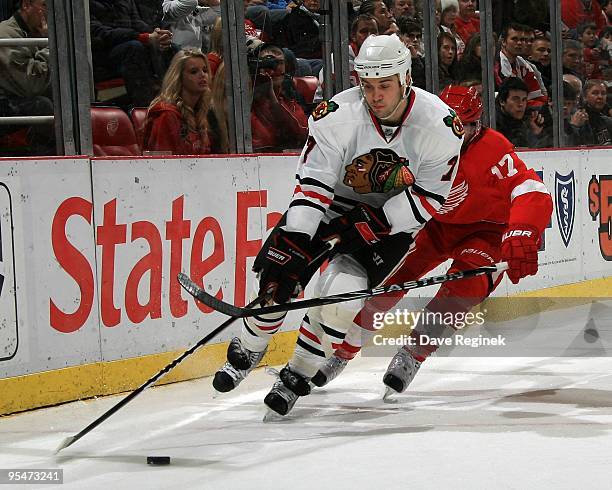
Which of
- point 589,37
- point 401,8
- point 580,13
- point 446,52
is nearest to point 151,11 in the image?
point 401,8

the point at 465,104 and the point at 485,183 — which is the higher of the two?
the point at 465,104

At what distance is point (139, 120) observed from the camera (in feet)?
17.7

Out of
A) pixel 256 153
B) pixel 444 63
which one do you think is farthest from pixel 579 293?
pixel 256 153

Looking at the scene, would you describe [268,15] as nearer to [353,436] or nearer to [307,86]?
[307,86]

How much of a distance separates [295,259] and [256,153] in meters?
1.82

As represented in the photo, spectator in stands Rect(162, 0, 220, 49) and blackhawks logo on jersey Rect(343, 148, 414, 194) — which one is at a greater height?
spectator in stands Rect(162, 0, 220, 49)

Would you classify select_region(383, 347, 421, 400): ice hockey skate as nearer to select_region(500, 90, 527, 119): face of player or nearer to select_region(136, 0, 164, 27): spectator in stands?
select_region(136, 0, 164, 27): spectator in stands

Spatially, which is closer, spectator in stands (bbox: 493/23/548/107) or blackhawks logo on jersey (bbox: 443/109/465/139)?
blackhawks logo on jersey (bbox: 443/109/465/139)

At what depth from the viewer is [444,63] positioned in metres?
7.43

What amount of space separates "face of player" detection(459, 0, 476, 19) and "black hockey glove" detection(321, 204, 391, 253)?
3.56m

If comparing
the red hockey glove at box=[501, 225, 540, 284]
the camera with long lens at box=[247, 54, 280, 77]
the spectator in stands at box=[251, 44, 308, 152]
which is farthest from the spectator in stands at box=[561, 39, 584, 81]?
the red hockey glove at box=[501, 225, 540, 284]

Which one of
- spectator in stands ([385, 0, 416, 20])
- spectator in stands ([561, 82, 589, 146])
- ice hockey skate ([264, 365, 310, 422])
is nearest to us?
ice hockey skate ([264, 365, 310, 422])

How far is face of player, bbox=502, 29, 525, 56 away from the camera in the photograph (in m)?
8.07

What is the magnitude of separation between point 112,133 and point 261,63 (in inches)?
49.2
